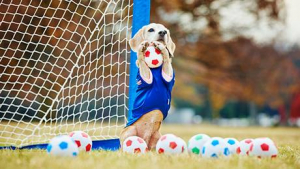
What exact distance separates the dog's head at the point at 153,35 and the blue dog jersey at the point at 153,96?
1.06 ft

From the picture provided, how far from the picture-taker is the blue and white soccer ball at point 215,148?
12.2ft

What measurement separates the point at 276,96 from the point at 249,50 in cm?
706

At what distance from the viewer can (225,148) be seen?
3.82m

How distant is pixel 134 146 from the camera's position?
417 cm

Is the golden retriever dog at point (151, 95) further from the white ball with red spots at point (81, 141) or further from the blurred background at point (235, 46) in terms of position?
the blurred background at point (235, 46)

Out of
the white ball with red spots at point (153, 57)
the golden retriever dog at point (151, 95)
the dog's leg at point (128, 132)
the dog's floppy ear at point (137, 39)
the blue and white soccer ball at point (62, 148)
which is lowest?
the blue and white soccer ball at point (62, 148)

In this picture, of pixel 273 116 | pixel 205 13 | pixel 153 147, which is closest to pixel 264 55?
pixel 205 13

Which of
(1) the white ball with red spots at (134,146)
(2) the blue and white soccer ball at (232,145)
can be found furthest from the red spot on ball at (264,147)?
(1) the white ball with red spots at (134,146)

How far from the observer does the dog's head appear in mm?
4660

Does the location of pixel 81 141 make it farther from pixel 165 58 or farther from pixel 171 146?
pixel 165 58

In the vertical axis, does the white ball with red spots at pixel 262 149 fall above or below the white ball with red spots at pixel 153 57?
below

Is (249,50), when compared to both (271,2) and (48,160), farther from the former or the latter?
(48,160)

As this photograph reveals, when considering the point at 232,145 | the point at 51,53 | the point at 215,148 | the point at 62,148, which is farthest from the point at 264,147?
the point at 51,53

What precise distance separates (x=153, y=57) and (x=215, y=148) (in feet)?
4.19
